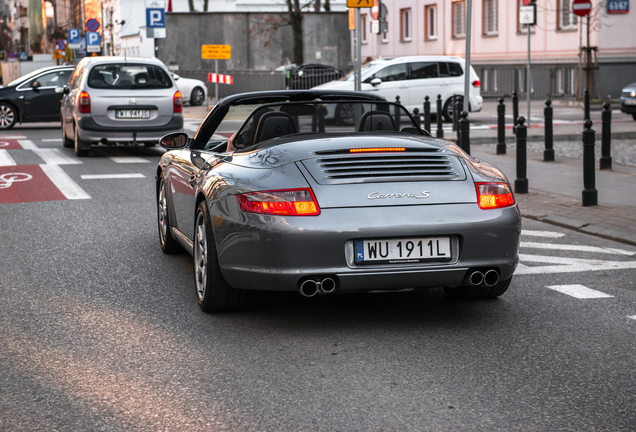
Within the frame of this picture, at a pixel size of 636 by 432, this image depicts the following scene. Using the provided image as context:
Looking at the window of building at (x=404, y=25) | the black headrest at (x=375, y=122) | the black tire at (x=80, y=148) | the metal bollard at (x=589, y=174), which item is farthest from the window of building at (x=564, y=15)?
the black headrest at (x=375, y=122)

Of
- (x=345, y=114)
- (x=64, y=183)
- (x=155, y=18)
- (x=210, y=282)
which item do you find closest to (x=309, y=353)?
(x=210, y=282)

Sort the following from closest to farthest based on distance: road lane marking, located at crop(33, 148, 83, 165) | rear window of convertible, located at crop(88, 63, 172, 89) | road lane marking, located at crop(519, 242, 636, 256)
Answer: road lane marking, located at crop(519, 242, 636, 256), road lane marking, located at crop(33, 148, 83, 165), rear window of convertible, located at crop(88, 63, 172, 89)

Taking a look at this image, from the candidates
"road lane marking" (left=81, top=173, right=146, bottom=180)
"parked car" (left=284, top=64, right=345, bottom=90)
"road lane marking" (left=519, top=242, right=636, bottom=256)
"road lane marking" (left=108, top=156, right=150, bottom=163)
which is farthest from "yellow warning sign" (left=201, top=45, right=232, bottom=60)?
"road lane marking" (left=519, top=242, right=636, bottom=256)

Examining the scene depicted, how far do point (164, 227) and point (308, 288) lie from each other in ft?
9.35

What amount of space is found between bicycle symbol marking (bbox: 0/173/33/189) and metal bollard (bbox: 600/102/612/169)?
7642 millimetres

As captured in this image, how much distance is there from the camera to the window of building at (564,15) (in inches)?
1415

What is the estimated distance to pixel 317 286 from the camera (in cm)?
490

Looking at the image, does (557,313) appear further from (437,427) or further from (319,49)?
(319,49)

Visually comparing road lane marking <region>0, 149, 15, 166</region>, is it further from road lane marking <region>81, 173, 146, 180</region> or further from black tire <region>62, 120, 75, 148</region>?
road lane marking <region>81, 173, 146, 180</region>

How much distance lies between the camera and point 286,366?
4.48 meters

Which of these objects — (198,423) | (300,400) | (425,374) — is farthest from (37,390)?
(425,374)

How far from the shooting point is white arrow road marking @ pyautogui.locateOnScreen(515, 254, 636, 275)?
22.8ft

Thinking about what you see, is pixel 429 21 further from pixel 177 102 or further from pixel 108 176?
pixel 108 176

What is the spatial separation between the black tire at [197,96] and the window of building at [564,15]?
45.2ft
